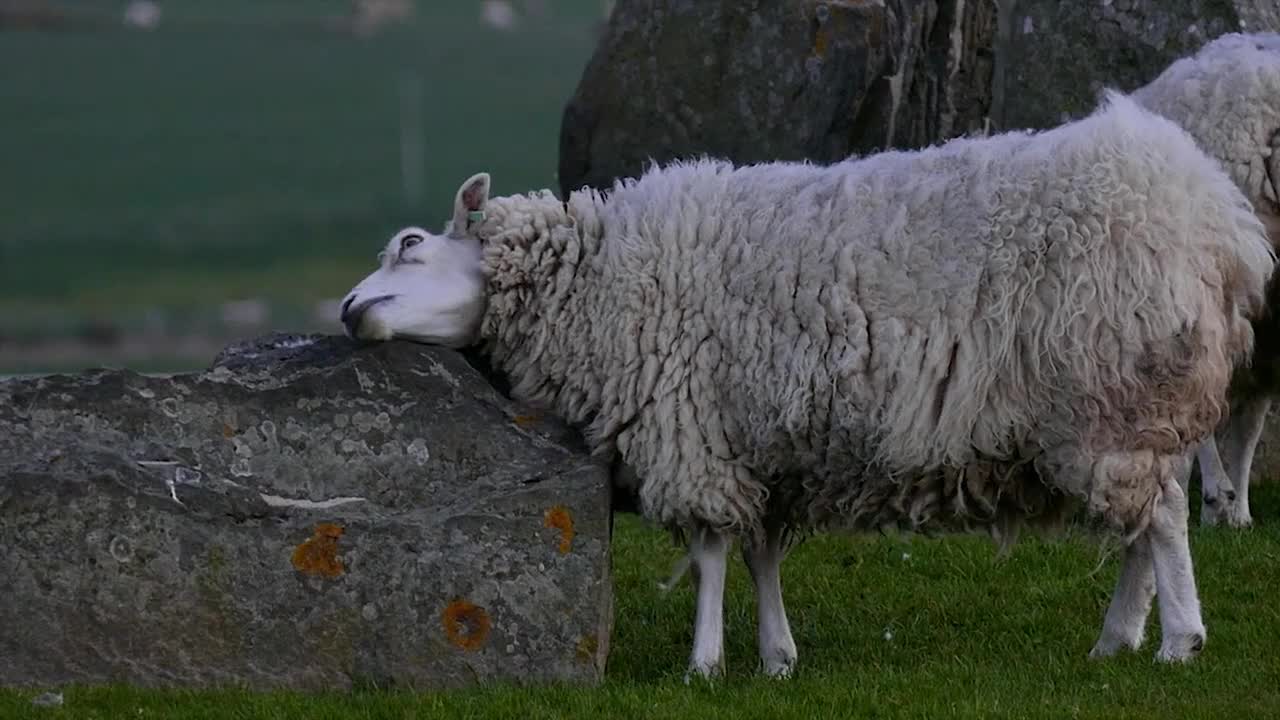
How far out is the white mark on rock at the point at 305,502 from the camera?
20.4 ft

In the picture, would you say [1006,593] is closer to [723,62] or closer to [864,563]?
[864,563]

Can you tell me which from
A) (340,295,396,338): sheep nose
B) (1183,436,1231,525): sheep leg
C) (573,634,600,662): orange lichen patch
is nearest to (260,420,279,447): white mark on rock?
(340,295,396,338): sheep nose

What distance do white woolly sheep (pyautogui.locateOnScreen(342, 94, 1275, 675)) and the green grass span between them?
32 cm

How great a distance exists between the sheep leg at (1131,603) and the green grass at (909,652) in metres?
0.09

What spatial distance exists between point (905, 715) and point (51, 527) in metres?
2.58

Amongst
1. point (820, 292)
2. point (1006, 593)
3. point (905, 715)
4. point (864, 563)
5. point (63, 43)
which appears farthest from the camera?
point (63, 43)

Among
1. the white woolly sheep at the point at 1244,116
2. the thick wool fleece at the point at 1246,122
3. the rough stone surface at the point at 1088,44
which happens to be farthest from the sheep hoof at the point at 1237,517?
the rough stone surface at the point at 1088,44

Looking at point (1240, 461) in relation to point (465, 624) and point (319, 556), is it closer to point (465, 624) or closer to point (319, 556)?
point (465, 624)

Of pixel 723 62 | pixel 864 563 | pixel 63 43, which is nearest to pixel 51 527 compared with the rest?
pixel 864 563

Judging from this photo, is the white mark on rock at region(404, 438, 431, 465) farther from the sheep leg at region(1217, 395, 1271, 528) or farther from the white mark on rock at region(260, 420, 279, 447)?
the sheep leg at region(1217, 395, 1271, 528)

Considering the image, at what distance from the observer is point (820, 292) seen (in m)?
6.42

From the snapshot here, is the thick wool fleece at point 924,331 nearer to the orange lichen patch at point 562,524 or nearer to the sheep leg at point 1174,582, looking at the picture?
the sheep leg at point 1174,582

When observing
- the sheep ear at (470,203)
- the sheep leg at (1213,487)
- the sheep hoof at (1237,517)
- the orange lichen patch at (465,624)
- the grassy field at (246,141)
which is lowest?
the grassy field at (246,141)

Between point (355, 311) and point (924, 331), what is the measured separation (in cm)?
190
